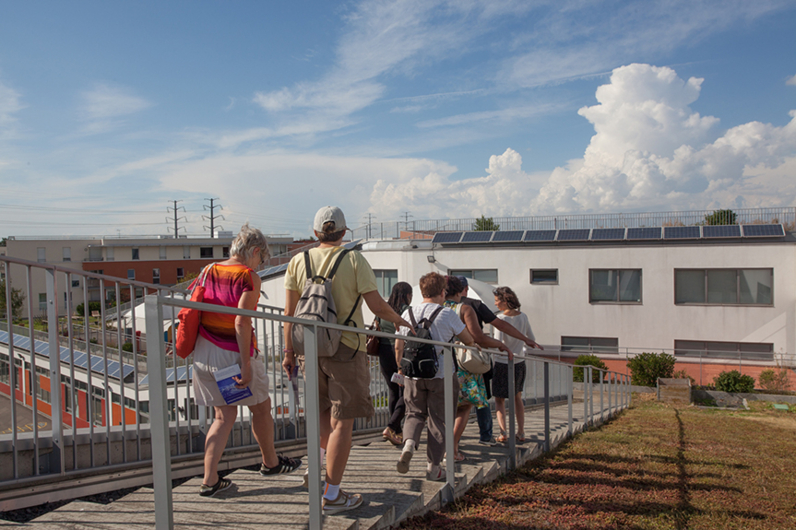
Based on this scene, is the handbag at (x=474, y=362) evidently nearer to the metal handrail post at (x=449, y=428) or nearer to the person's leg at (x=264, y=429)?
the metal handrail post at (x=449, y=428)

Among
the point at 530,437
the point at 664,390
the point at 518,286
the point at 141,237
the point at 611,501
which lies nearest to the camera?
the point at 611,501

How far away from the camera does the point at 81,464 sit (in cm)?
307

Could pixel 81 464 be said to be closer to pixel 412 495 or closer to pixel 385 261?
pixel 412 495

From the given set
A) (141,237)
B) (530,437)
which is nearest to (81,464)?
(530,437)

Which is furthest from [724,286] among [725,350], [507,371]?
[507,371]

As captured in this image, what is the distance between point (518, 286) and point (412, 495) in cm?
2392

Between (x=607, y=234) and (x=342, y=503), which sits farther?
(x=607, y=234)

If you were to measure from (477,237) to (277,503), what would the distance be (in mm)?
25876

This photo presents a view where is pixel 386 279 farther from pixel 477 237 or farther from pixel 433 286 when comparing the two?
pixel 433 286

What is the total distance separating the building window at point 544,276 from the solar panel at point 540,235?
1.64 meters

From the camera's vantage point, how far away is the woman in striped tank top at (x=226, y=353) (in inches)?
117

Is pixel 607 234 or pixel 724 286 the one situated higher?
pixel 607 234

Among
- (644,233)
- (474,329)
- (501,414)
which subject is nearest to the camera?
(474,329)

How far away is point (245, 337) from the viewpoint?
9.69 feet
